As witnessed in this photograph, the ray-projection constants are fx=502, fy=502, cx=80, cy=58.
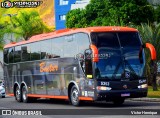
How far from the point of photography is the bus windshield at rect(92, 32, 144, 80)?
20.3m

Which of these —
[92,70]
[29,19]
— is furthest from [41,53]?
[29,19]

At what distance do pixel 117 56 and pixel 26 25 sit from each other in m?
57.3

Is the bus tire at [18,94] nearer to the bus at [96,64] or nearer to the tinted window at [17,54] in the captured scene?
the tinted window at [17,54]

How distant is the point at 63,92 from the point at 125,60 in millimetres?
3997

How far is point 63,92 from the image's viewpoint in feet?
76.3

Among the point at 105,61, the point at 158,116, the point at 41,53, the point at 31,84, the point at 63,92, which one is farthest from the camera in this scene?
the point at 31,84

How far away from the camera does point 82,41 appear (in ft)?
69.8

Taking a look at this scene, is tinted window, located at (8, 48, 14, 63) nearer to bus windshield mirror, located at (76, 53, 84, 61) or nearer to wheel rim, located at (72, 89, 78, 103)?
wheel rim, located at (72, 89, 78, 103)

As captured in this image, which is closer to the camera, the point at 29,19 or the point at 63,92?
the point at 63,92

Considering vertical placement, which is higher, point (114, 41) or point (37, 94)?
point (114, 41)

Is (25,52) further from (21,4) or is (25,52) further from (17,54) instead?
(21,4)

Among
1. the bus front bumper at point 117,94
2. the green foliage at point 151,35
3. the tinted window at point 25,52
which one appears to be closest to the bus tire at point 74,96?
the bus front bumper at point 117,94

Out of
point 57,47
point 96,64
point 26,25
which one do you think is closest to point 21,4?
Answer: point 26,25

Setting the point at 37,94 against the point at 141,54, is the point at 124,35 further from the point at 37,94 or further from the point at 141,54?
the point at 37,94
